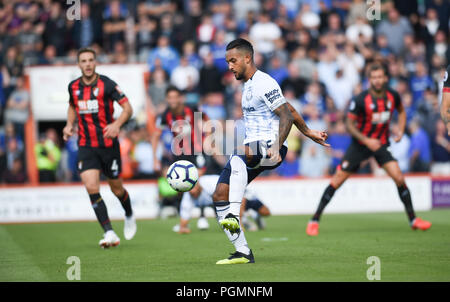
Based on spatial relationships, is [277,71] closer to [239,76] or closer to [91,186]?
[91,186]

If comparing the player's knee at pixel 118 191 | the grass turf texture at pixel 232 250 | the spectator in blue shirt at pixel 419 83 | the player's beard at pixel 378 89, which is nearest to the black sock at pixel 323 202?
the grass turf texture at pixel 232 250

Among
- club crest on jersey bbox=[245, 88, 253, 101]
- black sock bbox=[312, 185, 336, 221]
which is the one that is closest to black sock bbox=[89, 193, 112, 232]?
club crest on jersey bbox=[245, 88, 253, 101]

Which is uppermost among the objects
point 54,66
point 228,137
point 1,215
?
point 54,66

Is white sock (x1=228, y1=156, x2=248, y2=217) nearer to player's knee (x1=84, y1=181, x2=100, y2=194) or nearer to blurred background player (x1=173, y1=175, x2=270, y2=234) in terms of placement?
player's knee (x1=84, y1=181, x2=100, y2=194)

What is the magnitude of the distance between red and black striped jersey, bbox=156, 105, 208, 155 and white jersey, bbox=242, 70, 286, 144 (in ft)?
14.7

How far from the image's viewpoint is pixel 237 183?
8758 millimetres

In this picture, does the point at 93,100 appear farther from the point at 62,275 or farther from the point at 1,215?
the point at 1,215

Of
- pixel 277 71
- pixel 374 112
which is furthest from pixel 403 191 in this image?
pixel 277 71

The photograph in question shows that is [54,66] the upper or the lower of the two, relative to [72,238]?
upper

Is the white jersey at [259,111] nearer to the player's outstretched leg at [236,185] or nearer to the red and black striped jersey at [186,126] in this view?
the player's outstretched leg at [236,185]
